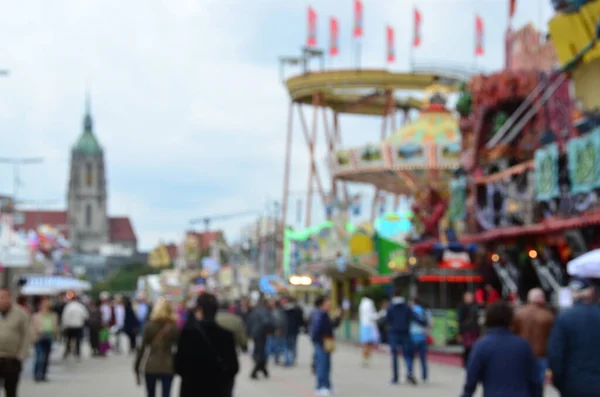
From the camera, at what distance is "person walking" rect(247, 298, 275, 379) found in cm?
2111

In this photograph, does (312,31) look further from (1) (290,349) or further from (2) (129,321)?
(1) (290,349)

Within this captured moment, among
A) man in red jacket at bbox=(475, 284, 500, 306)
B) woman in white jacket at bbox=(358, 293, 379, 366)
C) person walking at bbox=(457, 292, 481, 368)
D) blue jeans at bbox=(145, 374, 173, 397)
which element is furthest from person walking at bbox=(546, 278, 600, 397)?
man in red jacket at bbox=(475, 284, 500, 306)

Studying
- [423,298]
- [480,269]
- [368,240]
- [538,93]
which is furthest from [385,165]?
[538,93]

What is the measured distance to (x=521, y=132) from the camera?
28.3 m

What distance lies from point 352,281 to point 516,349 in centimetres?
3838

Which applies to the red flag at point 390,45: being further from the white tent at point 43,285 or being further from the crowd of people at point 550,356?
the crowd of people at point 550,356

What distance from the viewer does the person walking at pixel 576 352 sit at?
762cm

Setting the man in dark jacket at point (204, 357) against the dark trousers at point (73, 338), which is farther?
the dark trousers at point (73, 338)

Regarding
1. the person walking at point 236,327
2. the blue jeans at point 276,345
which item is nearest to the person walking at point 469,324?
the blue jeans at point 276,345

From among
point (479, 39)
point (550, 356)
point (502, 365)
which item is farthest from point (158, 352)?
point (479, 39)

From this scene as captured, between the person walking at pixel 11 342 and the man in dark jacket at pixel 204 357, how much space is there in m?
3.52

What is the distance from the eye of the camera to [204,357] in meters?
9.27

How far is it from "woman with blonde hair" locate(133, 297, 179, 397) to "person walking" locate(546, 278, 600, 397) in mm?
4666

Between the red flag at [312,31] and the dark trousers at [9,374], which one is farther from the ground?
the red flag at [312,31]
